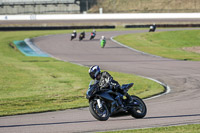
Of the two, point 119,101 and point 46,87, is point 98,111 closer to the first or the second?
point 119,101

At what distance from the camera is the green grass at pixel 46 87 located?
13.0m

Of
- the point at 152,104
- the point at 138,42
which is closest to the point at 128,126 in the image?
the point at 152,104

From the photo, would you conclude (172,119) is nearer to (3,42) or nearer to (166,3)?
(3,42)

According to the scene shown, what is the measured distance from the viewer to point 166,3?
85.9m

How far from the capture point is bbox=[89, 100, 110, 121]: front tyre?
9.27 metres

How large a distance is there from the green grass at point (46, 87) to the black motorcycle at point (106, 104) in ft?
9.14

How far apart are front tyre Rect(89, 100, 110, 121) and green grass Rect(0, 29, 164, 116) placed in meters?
2.79

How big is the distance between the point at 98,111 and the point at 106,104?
27 centimetres

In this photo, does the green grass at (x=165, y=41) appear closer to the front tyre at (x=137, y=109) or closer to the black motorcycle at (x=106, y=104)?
the front tyre at (x=137, y=109)

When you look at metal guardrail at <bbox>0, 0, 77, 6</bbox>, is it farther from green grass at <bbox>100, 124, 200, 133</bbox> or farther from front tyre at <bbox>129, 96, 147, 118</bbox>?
green grass at <bbox>100, 124, 200, 133</bbox>

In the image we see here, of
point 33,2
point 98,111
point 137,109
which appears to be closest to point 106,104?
point 98,111

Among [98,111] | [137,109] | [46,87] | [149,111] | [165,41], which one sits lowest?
[165,41]

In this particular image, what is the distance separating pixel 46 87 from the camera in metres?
17.0

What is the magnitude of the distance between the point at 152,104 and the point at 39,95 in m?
4.84
